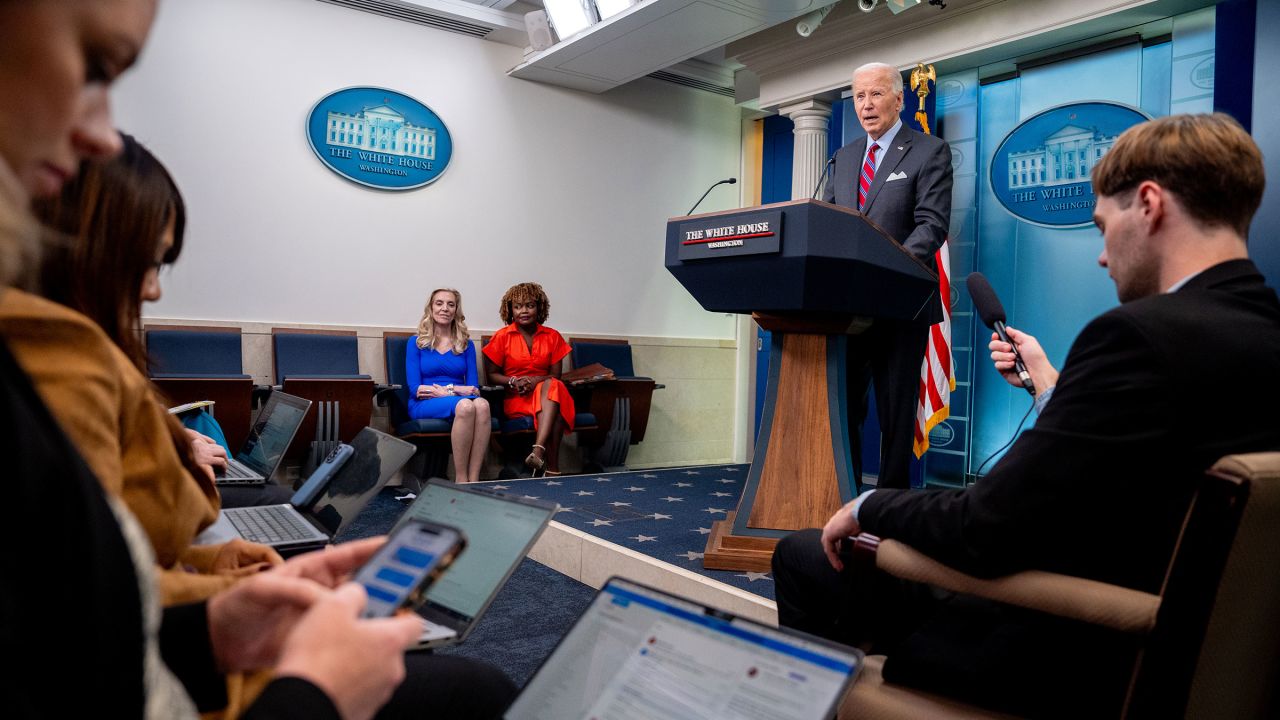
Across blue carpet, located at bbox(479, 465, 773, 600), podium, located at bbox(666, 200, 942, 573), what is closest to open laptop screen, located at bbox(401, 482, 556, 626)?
podium, located at bbox(666, 200, 942, 573)

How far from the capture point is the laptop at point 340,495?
166cm

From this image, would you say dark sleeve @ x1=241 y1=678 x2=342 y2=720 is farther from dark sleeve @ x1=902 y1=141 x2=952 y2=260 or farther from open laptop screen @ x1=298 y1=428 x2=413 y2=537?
dark sleeve @ x1=902 y1=141 x2=952 y2=260

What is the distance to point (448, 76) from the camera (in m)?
5.88

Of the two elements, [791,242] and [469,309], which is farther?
[469,309]

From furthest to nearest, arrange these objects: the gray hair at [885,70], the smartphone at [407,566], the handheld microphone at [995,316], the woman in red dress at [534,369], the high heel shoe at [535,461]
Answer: the woman in red dress at [534,369] < the high heel shoe at [535,461] < the gray hair at [885,70] < the handheld microphone at [995,316] < the smartphone at [407,566]

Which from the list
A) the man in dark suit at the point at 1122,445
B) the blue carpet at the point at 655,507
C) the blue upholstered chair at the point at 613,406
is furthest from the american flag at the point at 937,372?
the man in dark suit at the point at 1122,445

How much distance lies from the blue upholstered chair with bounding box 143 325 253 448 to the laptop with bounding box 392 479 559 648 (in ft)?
11.7

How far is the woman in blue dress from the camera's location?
16.7 feet

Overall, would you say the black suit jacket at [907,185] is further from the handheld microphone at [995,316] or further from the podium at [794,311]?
the handheld microphone at [995,316]

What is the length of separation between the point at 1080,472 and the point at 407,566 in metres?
0.82

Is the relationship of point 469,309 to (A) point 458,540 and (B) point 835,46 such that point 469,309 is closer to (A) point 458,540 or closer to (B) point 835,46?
(B) point 835,46

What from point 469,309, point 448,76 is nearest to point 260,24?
point 448,76

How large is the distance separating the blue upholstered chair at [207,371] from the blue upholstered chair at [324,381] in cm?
24

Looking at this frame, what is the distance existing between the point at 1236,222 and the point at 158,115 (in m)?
5.32
